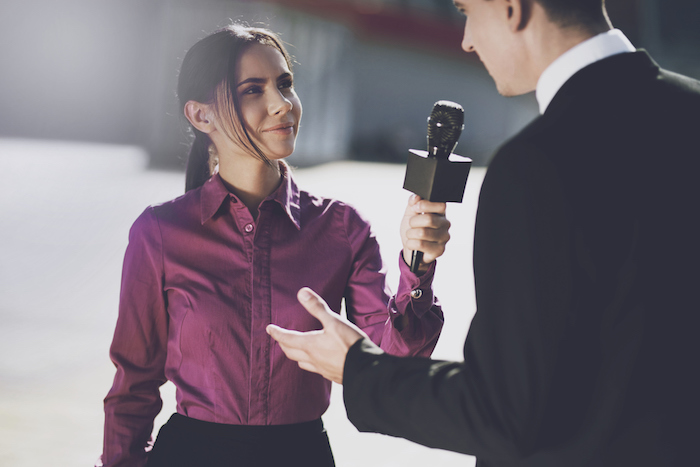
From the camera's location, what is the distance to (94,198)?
343 inches

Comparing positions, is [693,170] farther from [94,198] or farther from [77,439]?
[94,198]

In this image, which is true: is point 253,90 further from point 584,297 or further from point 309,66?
point 309,66

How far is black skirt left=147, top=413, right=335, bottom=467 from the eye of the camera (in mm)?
1378

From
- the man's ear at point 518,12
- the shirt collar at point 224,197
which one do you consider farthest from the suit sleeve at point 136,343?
the man's ear at point 518,12

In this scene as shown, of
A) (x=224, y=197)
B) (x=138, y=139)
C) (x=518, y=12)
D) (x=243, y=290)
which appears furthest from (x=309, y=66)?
(x=518, y=12)

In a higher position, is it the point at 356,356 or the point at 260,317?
the point at 356,356

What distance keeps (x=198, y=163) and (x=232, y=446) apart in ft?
2.51

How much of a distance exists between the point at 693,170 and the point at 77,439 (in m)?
3.14

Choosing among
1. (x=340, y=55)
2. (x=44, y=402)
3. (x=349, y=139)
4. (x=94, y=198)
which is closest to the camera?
(x=44, y=402)

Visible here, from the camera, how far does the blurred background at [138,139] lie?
373 cm

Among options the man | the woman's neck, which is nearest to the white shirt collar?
the man

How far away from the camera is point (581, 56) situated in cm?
93

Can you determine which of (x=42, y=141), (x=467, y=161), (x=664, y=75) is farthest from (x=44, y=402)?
(x=42, y=141)

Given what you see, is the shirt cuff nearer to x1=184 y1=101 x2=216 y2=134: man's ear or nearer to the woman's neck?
the woman's neck
